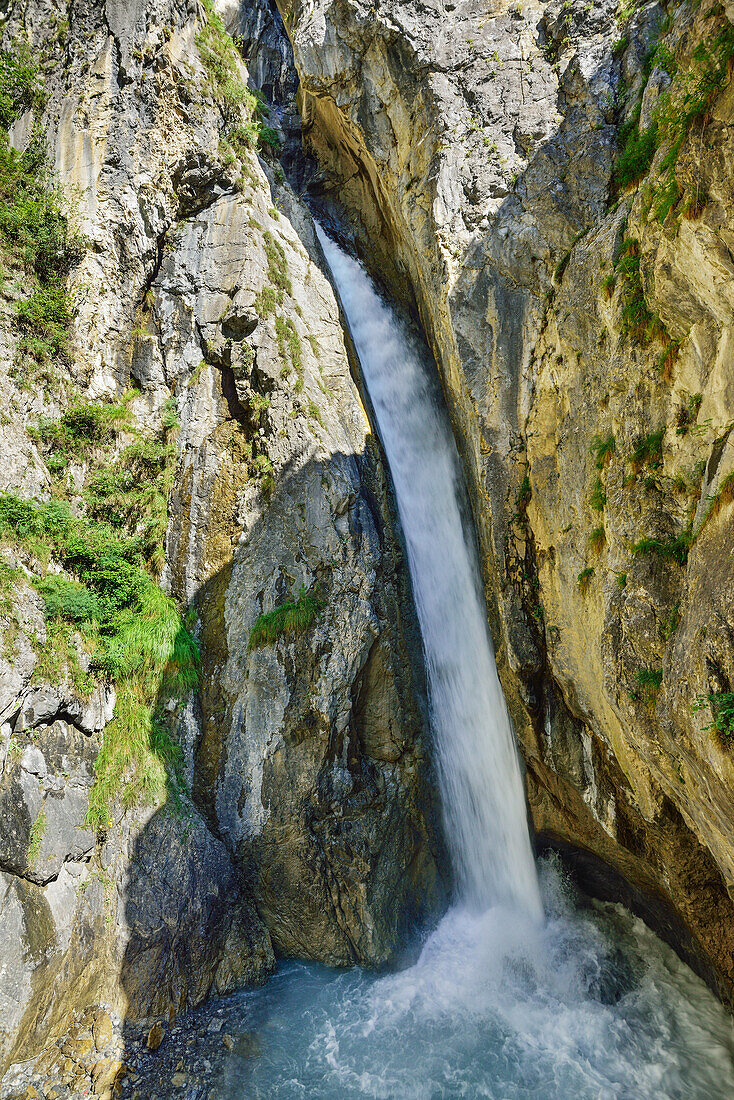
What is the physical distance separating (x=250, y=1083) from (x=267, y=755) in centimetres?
393

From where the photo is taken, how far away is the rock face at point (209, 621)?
7.40 meters

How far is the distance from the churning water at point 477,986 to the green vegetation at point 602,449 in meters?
3.95

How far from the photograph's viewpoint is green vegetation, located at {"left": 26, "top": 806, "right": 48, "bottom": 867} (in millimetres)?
7098

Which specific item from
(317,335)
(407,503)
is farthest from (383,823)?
(317,335)

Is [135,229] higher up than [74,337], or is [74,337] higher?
[135,229]

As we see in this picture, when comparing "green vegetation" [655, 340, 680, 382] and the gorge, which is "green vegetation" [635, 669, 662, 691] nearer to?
the gorge

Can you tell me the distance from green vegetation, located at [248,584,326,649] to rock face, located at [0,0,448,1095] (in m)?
0.10

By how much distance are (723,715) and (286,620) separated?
671cm

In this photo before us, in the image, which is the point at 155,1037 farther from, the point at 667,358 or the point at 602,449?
the point at 667,358

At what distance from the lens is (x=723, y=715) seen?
4168 millimetres

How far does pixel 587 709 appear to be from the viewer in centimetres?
734

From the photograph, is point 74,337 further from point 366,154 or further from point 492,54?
point 492,54

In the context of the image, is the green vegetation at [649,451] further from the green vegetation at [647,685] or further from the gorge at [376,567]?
the green vegetation at [647,685]

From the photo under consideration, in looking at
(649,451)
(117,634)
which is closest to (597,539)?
(649,451)
